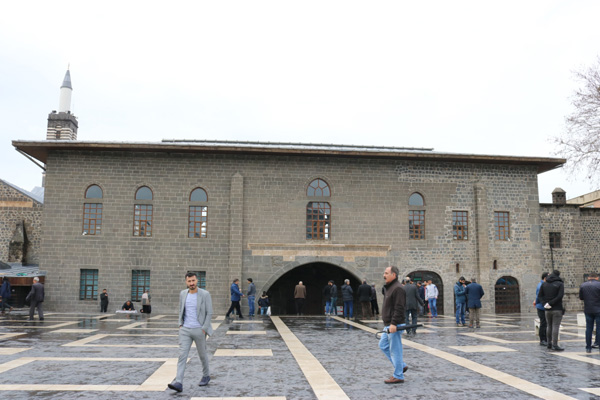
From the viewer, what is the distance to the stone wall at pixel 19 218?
29572 mm

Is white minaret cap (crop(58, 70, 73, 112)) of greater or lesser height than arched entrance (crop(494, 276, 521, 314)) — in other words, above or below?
above

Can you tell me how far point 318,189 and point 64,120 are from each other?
1467 inches

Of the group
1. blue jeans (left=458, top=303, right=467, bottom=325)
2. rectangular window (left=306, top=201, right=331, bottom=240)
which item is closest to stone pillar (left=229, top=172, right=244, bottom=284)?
rectangular window (left=306, top=201, right=331, bottom=240)

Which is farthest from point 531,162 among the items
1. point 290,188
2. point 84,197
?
point 84,197

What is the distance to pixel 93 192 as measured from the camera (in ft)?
78.6

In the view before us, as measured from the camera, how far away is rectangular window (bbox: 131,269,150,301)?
76.2 ft

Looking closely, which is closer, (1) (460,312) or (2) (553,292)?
(2) (553,292)

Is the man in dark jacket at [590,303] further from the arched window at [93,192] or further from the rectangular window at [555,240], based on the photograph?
the arched window at [93,192]

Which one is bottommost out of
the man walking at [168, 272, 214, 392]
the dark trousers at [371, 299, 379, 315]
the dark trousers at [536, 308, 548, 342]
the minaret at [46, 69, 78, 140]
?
the dark trousers at [371, 299, 379, 315]

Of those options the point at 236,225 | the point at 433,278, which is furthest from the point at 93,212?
the point at 433,278

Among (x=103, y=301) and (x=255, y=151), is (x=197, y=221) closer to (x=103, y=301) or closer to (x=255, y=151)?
(x=255, y=151)

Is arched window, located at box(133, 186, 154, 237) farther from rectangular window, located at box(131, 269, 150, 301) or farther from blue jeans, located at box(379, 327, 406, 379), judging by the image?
blue jeans, located at box(379, 327, 406, 379)

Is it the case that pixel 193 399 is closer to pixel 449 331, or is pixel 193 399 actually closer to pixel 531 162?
pixel 449 331

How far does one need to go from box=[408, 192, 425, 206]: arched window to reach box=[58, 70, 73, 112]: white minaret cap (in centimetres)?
4170
